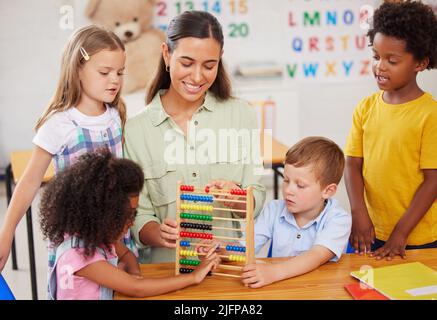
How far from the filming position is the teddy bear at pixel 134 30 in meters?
3.69

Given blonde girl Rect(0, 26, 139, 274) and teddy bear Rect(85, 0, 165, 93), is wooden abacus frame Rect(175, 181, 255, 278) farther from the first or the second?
teddy bear Rect(85, 0, 165, 93)

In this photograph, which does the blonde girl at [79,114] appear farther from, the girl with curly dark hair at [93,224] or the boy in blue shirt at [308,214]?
the boy in blue shirt at [308,214]

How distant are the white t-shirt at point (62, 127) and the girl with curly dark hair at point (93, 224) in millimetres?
268

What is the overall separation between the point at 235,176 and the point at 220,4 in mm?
2405

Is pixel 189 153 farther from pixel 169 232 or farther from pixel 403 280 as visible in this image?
pixel 403 280

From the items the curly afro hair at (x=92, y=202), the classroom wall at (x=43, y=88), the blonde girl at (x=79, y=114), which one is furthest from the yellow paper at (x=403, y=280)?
the classroom wall at (x=43, y=88)

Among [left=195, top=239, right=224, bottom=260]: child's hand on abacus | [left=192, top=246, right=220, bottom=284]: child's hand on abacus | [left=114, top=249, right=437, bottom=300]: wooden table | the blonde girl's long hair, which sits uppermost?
the blonde girl's long hair

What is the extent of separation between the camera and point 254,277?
1253 millimetres

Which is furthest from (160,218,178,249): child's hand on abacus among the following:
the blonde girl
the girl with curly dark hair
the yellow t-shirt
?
the yellow t-shirt

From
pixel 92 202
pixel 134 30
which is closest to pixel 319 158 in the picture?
pixel 92 202

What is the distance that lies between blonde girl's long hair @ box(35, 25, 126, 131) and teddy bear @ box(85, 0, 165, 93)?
213cm

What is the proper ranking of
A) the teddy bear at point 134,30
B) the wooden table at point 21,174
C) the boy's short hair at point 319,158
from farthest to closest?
the teddy bear at point 134,30 → the wooden table at point 21,174 → the boy's short hair at point 319,158

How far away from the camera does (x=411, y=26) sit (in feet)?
5.19

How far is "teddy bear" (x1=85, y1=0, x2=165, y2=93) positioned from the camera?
3.69m
